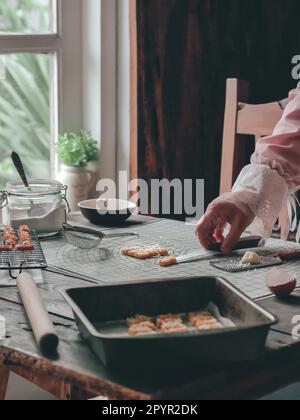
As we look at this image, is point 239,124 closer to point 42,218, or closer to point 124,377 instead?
point 42,218

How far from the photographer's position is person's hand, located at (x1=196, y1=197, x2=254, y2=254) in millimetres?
1629

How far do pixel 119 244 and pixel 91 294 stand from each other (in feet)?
1.88

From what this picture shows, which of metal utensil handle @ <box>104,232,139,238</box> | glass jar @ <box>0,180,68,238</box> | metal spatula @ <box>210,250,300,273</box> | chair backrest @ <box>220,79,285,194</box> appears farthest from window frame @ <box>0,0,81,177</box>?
metal spatula @ <box>210,250,300,273</box>

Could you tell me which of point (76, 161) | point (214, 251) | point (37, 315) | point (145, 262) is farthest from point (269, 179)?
point (76, 161)

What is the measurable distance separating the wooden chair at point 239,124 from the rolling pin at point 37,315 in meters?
1.00

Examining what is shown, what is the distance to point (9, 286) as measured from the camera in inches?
54.9

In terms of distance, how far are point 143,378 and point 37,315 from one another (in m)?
0.23

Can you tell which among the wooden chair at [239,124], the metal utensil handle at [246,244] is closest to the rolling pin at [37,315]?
the metal utensil handle at [246,244]

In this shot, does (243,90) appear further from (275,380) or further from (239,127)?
(275,380)

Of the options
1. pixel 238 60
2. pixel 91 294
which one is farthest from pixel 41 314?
pixel 238 60

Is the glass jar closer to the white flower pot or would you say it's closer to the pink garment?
the pink garment

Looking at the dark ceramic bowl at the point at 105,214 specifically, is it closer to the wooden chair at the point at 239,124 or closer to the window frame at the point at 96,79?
the wooden chair at the point at 239,124

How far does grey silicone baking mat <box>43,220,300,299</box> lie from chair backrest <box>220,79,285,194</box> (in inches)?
16.2

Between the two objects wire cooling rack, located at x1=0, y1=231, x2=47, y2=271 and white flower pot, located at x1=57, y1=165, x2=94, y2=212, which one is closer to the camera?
wire cooling rack, located at x1=0, y1=231, x2=47, y2=271
